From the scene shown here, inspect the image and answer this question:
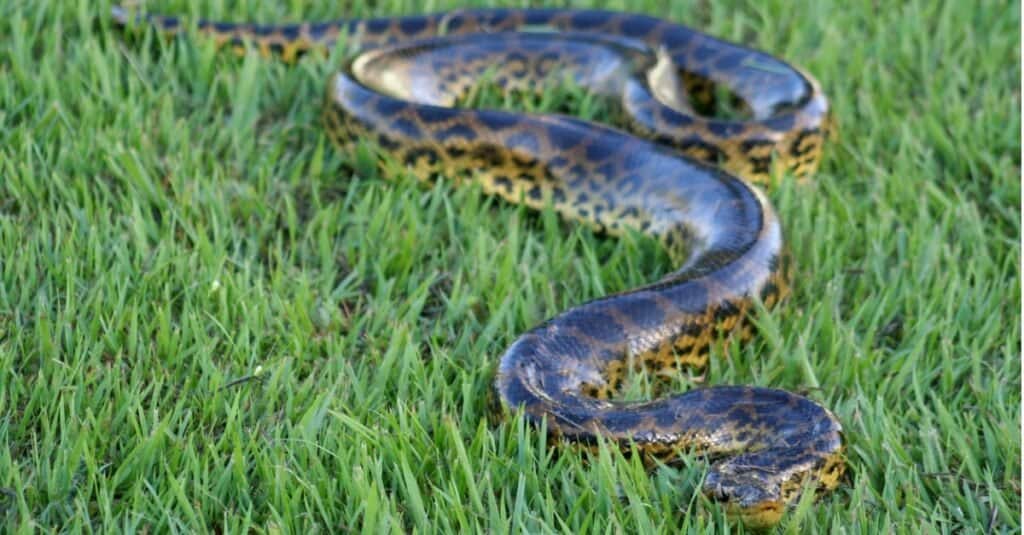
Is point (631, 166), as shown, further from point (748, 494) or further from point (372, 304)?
point (748, 494)

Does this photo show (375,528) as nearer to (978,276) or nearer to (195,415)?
(195,415)

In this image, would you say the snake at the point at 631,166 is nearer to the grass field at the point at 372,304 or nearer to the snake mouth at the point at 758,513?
the snake mouth at the point at 758,513

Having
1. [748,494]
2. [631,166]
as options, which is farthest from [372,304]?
[748,494]

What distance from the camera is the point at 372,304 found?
6039mm

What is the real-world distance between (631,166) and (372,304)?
5.54 ft

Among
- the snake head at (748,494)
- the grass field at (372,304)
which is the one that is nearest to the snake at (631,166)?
the snake head at (748,494)

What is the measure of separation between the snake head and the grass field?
0.07m

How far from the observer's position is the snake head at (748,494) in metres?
4.65

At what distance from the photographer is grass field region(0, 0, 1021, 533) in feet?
15.6

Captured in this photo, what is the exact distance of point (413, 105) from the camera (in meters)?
7.28

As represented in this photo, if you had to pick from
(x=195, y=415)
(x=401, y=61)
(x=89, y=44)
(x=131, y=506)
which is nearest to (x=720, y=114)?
(x=401, y=61)

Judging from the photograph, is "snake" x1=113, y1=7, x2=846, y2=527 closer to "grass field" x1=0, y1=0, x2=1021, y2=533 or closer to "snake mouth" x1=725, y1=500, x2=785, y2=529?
"snake mouth" x1=725, y1=500, x2=785, y2=529

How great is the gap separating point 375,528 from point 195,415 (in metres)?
0.96

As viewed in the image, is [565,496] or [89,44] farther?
[89,44]
